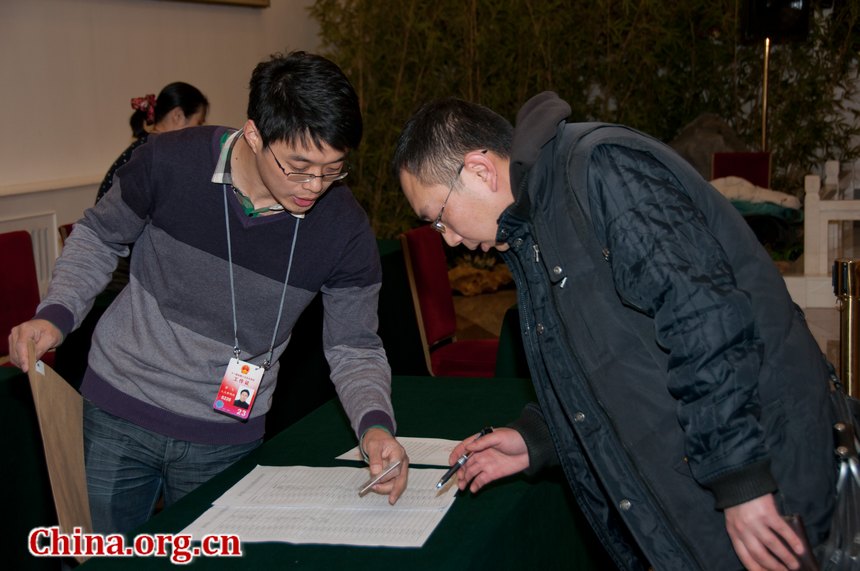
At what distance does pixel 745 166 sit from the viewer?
7.03m

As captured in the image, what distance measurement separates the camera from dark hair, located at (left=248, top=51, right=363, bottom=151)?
1571mm

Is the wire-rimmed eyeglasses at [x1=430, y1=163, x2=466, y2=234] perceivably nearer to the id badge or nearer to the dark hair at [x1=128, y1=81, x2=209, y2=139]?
the id badge

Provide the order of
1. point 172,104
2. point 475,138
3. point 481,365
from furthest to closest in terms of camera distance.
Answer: point 172,104, point 481,365, point 475,138

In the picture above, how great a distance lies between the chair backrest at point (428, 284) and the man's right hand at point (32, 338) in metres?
1.90

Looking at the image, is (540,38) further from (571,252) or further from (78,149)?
(571,252)

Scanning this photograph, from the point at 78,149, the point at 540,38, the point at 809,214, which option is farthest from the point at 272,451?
the point at 540,38

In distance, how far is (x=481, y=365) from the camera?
352cm

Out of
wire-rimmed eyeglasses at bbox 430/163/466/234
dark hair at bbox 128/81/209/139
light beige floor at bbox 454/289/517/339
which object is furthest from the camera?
light beige floor at bbox 454/289/517/339

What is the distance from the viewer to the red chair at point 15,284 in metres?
3.32

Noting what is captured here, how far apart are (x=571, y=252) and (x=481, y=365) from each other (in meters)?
2.28

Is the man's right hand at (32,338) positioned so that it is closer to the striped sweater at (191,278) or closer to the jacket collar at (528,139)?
the striped sweater at (191,278)

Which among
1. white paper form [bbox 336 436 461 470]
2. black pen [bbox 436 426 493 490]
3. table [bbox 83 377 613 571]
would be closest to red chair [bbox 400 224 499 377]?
table [bbox 83 377 613 571]

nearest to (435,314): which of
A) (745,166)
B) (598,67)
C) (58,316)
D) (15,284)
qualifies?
(15,284)

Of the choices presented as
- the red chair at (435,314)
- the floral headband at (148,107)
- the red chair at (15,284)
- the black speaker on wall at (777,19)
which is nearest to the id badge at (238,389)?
the red chair at (435,314)
